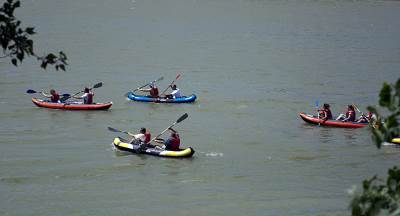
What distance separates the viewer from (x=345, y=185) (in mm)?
20219

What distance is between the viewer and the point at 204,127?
27156 mm

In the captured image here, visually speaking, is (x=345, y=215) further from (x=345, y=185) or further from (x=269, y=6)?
(x=269, y=6)

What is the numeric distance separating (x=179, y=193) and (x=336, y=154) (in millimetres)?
6484

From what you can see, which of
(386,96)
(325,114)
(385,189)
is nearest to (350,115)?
(325,114)

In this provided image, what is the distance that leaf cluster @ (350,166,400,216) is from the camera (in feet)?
18.7

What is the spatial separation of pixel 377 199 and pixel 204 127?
21385 millimetres

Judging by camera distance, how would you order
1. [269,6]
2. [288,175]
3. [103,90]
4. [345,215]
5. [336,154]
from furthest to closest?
[269,6]
[103,90]
[336,154]
[288,175]
[345,215]

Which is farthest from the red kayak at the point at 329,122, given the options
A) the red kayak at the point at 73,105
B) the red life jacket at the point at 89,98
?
the red life jacket at the point at 89,98

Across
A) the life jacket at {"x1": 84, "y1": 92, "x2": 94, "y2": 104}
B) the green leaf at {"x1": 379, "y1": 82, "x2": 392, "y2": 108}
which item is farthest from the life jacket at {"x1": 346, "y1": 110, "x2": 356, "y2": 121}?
the green leaf at {"x1": 379, "y1": 82, "x2": 392, "y2": 108}

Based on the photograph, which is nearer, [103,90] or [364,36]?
[103,90]

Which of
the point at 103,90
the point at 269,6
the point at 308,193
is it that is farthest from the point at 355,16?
the point at 308,193

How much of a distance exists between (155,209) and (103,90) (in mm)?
17052

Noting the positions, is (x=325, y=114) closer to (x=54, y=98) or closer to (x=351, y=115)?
(x=351, y=115)

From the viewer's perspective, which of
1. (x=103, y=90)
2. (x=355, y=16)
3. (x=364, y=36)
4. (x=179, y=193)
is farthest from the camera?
(x=355, y=16)
